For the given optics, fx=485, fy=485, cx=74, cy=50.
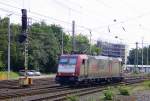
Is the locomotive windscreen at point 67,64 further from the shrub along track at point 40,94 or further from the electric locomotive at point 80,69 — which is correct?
the shrub along track at point 40,94

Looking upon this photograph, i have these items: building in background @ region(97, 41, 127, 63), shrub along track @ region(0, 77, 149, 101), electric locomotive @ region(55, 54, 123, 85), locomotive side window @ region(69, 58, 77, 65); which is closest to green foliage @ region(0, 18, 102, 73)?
electric locomotive @ region(55, 54, 123, 85)

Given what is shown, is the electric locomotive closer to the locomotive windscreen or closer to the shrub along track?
the locomotive windscreen

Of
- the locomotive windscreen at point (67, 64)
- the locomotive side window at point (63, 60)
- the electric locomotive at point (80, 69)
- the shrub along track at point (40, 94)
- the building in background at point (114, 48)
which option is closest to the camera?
the shrub along track at point (40, 94)

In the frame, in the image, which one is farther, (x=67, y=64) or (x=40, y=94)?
(x=67, y=64)

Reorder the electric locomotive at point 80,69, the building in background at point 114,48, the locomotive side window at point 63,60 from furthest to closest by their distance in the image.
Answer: the building in background at point 114,48, the locomotive side window at point 63,60, the electric locomotive at point 80,69

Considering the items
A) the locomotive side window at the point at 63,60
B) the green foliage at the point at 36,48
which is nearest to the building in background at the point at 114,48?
the green foliage at the point at 36,48

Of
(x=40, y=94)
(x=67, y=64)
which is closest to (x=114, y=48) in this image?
(x=67, y=64)

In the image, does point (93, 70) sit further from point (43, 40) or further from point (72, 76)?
point (43, 40)

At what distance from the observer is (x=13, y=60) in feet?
309

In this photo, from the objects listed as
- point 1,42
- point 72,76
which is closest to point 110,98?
point 72,76

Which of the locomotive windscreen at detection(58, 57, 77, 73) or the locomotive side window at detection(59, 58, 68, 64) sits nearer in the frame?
the locomotive windscreen at detection(58, 57, 77, 73)

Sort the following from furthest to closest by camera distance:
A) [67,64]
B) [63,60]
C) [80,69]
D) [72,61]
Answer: [63,60] < [67,64] < [72,61] < [80,69]

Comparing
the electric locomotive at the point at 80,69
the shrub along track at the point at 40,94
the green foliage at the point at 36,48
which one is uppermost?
the green foliage at the point at 36,48

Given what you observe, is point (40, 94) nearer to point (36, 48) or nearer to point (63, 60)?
point (63, 60)
